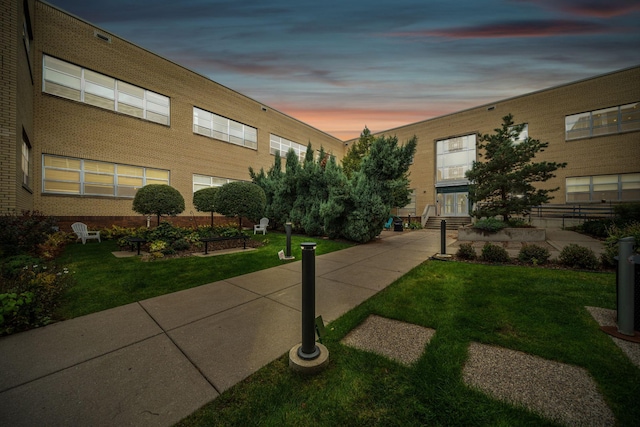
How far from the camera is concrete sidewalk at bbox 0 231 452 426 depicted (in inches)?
71.0

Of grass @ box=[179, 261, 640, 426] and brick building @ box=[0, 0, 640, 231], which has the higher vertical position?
brick building @ box=[0, 0, 640, 231]

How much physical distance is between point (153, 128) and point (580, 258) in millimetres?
19677

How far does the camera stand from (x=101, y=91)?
12.7m

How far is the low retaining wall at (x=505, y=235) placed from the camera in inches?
408

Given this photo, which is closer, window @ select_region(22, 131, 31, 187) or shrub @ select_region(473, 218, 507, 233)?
window @ select_region(22, 131, 31, 187)

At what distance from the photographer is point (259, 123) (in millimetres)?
20766

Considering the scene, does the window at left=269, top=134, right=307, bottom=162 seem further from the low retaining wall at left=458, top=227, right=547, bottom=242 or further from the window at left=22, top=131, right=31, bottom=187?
the low retaining wall at left=458, top=227, right=547, bottom=242

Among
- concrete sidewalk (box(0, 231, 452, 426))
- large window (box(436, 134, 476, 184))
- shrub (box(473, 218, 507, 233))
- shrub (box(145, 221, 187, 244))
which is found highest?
large window (box(436, 134, 476, 184))

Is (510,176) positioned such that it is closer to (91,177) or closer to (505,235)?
(505,235)

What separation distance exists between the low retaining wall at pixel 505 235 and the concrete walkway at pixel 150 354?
9524 millimetres

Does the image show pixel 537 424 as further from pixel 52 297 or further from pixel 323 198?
pixel 323 198

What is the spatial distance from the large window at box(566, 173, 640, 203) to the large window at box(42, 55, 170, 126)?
30.0 meters

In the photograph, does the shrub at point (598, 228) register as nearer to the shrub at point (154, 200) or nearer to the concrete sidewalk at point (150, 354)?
the concrete sidewalk at point (150, 354)

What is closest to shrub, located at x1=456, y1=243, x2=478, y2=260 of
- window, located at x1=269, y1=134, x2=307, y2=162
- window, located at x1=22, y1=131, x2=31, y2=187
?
window, located at x1=22, y1=131, x2=31, y2=187
